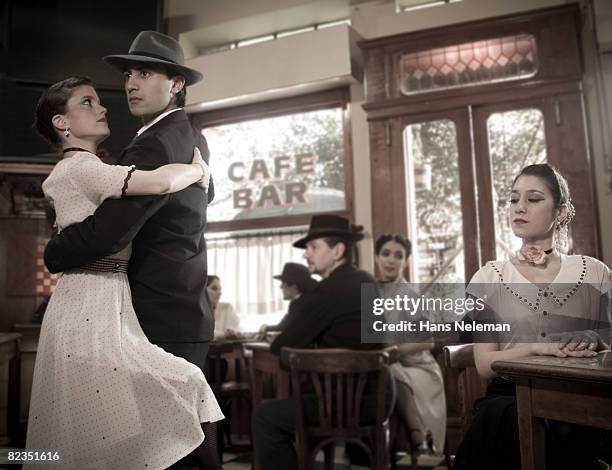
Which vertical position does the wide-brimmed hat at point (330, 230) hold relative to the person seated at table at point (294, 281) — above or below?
above

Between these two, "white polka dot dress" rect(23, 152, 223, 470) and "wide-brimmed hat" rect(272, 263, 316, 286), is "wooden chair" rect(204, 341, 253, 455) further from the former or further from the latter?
"white polka dot dress" rect(23, 152, 223, 470)

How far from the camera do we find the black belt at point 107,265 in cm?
108

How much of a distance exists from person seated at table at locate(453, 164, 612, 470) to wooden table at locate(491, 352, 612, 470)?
17 centimetres

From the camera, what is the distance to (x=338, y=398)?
199 cm

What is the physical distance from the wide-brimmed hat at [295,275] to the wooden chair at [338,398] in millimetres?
1588

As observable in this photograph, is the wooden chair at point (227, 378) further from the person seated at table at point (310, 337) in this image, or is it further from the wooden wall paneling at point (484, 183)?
the wooden wall paneling at point (484, 183)

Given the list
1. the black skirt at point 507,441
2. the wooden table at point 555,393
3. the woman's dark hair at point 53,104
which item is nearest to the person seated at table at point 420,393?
the black skirt at point 507,441

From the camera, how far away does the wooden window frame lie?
4152mm

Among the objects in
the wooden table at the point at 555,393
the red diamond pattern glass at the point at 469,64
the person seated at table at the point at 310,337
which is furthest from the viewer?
the red diamond pattern glass at the point at 469,64

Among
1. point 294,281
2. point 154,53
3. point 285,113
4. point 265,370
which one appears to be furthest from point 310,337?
point 285,113

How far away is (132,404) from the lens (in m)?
1.05

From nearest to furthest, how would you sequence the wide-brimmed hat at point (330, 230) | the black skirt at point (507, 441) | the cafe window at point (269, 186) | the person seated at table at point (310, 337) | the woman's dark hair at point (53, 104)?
the woman's dark hair at point (53, 104), the black skirt at point (507, 441), the person seated at table at point (310, 337), the wide-brimmed hat at point (330, 230), the cafe window at point (269, 186)

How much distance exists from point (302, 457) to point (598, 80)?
8.98 ft

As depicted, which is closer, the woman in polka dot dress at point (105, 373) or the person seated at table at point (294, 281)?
the woman in polka dot dress at point (105, 373)
